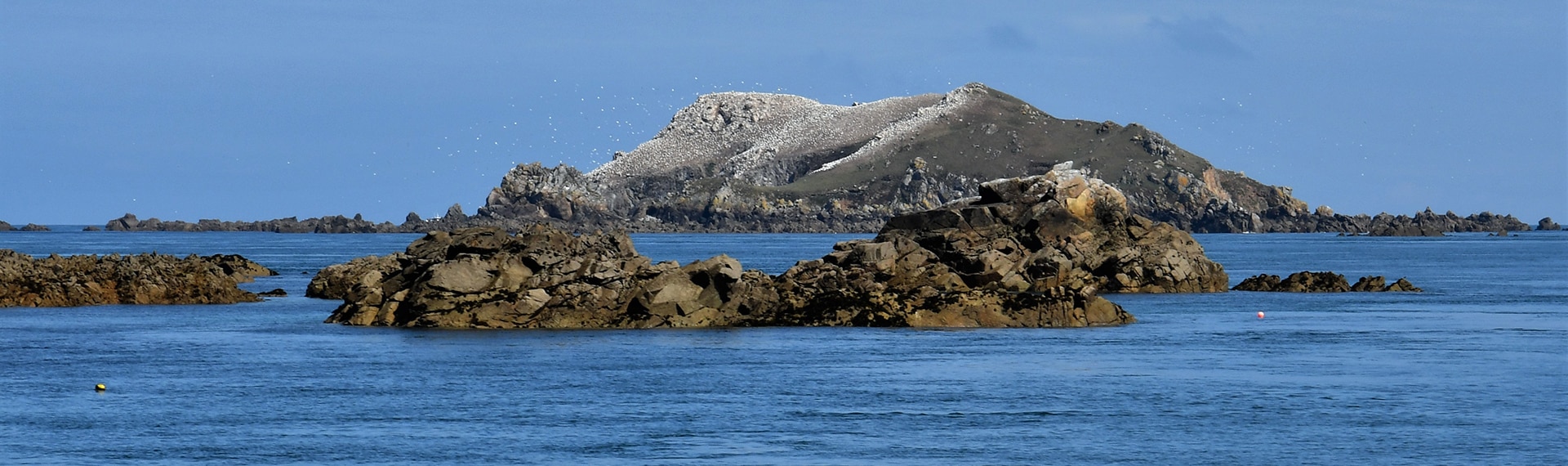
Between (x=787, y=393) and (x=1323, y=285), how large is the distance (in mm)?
55875

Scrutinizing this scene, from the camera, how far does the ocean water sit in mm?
32594

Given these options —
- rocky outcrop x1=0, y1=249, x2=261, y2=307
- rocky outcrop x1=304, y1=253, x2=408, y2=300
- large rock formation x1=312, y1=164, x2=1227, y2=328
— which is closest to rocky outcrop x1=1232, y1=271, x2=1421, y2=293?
large rock formation x1=312, y1=164, x2=1227, y2=328

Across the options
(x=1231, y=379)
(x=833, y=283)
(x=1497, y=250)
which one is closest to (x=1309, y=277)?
(x=833, y=283)

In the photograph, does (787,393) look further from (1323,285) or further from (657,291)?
(1323,285)

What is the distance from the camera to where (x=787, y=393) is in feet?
136

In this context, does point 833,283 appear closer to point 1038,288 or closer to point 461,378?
point 1038,288

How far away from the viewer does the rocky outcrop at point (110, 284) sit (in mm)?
75125

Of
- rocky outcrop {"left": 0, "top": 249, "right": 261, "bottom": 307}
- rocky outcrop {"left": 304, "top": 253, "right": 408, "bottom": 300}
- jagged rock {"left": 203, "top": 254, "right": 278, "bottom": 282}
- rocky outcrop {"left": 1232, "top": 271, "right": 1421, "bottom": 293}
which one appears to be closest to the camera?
rocky outcrop {"left": 0, "top": 249, "right": 261, "bottom": 307}

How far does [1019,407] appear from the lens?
38906mm

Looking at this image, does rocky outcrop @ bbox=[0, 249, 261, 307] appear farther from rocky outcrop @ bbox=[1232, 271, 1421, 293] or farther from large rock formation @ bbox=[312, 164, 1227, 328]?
rocky outcrop @ bbox=[1232, 271, 1421, 293]

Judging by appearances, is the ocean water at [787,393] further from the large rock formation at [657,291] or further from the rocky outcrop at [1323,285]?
the rocky outcrop at [1323,285]

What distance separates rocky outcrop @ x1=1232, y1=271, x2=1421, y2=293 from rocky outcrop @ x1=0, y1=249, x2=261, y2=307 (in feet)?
161

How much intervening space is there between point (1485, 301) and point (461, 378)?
179 ft

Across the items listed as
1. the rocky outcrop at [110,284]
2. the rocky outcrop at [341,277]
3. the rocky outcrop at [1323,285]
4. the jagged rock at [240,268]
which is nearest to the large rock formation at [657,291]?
the rocky outcrop at [341,277]
